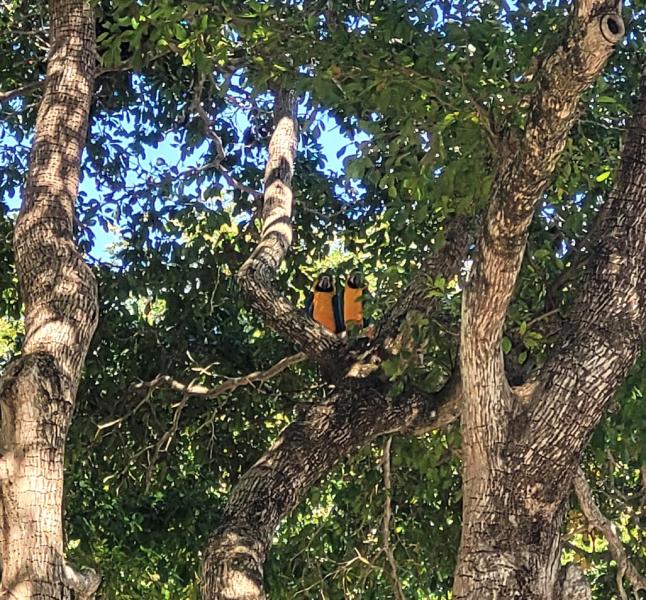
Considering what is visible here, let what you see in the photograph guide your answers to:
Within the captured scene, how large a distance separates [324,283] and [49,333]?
8.63 ft

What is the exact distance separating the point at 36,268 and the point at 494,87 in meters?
1.72

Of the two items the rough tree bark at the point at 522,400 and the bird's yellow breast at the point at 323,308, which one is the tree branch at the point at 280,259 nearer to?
the bird's yellow breast at the point at 323,308

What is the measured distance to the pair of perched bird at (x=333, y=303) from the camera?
6.10 m

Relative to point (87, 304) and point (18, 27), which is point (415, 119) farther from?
point (18, 27)

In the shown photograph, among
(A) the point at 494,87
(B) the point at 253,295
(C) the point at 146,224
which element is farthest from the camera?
(C) the point at 146,224

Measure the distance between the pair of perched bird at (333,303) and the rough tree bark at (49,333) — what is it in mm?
2122

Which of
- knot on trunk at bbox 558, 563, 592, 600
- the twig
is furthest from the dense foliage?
knot on trunk at bbox 558, 563, 592, 600

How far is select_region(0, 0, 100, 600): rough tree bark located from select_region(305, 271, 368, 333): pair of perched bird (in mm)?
2122

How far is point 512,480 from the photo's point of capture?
3039 millimetres

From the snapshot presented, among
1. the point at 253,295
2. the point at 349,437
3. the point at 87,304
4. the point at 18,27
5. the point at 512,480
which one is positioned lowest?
the point at 512,480

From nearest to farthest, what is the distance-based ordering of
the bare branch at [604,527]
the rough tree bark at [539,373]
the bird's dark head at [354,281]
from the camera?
the rough tree bark at [539,373] < the bare branch at [604,527] < the bird's dark head at [354,281]

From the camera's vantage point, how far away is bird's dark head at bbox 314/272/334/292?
19.7 feet

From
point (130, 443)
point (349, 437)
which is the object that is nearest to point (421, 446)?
point (349, 437)

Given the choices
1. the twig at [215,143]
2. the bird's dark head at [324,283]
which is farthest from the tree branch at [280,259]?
the bird's dark head at [324,283]
